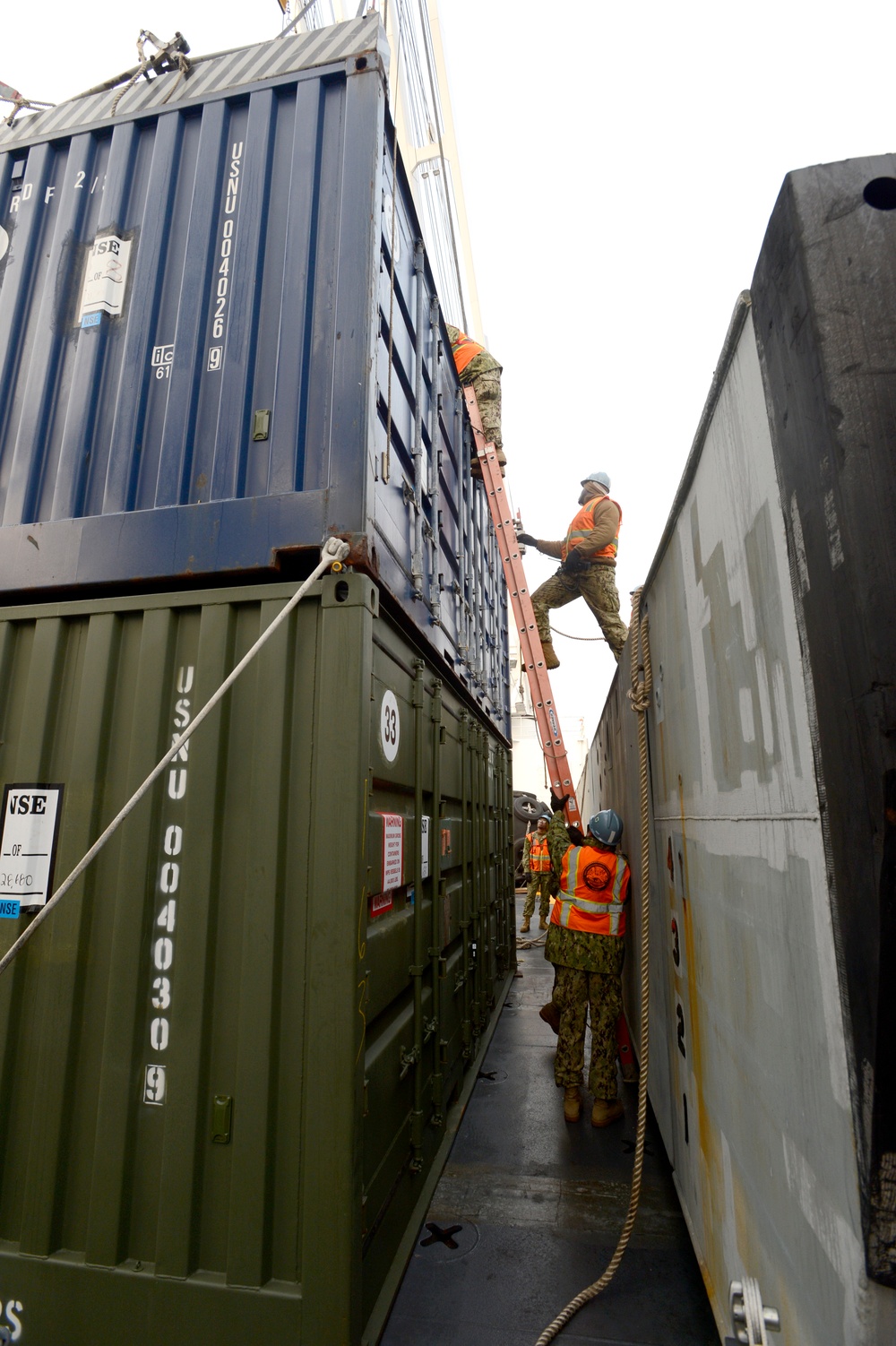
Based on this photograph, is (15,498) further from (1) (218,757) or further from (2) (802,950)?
(2) (802,950)

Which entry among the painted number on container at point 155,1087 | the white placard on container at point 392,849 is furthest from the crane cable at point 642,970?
the painted number on container at point 155,1087

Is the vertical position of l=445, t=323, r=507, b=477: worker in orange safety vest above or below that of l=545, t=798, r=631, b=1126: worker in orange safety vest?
above

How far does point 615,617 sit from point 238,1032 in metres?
4.75

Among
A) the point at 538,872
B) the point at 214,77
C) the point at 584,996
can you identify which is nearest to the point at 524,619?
the point at 584,996

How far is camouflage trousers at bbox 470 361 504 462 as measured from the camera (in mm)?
5402

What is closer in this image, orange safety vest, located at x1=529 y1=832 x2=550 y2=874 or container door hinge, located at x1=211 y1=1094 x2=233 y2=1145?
container door hinge, located at x1=211 y1=1094 x2=233 y2=1145

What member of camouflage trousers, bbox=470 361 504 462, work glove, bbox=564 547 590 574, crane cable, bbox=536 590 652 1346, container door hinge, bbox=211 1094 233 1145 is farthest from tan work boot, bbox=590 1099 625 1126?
camouflage trousers, bbox=470 361 504 462

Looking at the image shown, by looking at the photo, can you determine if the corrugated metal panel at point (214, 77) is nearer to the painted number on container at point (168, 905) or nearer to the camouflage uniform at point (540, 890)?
the painted number on container at point (168, 905)

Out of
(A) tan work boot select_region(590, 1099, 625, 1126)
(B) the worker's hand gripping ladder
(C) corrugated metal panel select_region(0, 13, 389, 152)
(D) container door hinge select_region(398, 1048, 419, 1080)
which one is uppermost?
(C) corrugated metal panel select_region(0, 13, 389, 152)

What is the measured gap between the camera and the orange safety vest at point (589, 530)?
5.93 meters

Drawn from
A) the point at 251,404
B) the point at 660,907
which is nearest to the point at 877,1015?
the point at 660,907

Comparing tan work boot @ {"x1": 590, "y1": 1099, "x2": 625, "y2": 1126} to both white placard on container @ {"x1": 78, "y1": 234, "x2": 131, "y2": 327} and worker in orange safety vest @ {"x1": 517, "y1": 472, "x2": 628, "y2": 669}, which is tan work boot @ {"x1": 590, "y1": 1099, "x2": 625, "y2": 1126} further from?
white placard on container @ {"x1": 78, "y1": 234, "x2": 131, "y2": 327}

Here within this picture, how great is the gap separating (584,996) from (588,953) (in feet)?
0.83

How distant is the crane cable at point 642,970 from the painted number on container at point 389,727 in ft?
3.31
